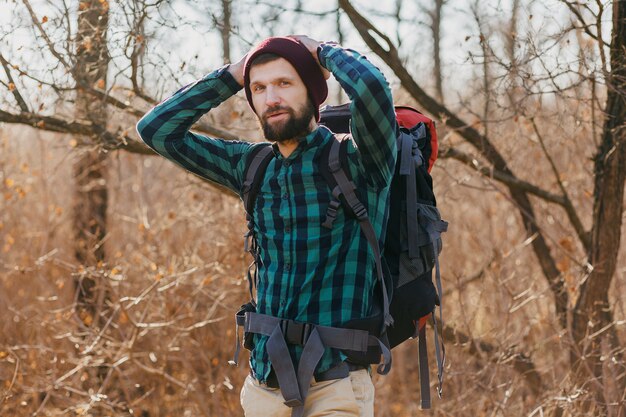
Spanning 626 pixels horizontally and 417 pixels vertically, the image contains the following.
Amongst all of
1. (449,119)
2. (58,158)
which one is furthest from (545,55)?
(58,158)

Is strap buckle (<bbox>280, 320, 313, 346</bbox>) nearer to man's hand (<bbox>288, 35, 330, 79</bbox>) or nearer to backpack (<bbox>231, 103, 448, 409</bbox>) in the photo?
backpack (<bbox>231, 103, 448, 409</bbox>)

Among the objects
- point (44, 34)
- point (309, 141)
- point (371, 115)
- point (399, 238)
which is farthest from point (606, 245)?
point (44, 34)

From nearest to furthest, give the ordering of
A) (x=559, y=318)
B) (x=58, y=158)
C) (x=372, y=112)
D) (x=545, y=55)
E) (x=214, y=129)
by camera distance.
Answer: (x=372, y=112)
(x=545, y=55)
(x=214, y=129)
(x=559, y=318)
(x=58, y=158)

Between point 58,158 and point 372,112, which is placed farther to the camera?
point 58,158

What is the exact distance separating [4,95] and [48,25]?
1.71 ft

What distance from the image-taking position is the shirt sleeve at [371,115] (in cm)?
276

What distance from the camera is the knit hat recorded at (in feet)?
9.71

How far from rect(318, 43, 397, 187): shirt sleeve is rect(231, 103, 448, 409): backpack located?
12 centimetres

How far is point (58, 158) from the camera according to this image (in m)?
10.3

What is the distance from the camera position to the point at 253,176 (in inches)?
122

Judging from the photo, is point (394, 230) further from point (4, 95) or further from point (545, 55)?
point (4, 95)

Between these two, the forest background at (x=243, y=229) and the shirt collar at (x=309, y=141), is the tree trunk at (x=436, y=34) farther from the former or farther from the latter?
the shirt collar at (x=309, y=141)

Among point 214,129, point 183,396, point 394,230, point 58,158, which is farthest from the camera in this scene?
point 58,158

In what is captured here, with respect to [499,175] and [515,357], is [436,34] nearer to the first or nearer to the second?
[499,175]
